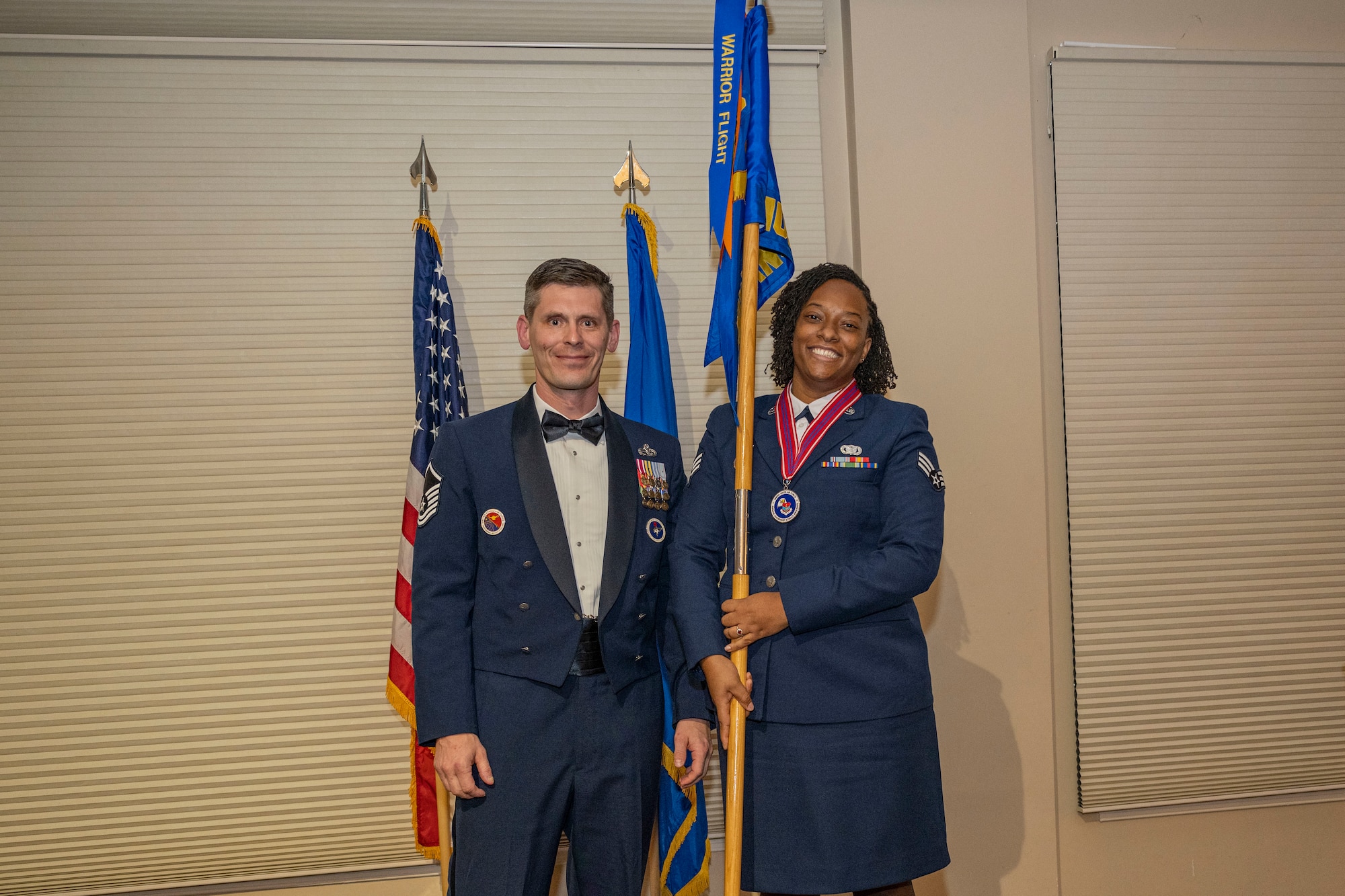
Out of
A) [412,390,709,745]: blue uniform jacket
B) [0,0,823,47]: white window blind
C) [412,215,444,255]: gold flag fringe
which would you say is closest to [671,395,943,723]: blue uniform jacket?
[412,390,709,745]: blue uniform jacket

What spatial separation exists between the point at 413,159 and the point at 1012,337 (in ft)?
6.92

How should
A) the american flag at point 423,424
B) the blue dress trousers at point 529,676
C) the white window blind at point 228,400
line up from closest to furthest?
the blue dress trousers at point 529,676
the american flag at point 423,424
the white window blind at point 228,400

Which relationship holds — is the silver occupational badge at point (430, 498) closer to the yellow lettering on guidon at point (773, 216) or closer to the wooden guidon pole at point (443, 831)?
the wooden guidon pole at point (443, 831)

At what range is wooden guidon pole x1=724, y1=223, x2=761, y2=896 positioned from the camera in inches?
70.4

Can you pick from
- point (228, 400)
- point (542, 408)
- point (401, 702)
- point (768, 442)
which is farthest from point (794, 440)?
point (228, 400)

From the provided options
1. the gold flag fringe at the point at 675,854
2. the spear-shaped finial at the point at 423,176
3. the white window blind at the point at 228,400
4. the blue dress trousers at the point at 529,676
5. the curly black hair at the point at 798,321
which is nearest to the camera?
the blue dress trousers at the point at 529,676

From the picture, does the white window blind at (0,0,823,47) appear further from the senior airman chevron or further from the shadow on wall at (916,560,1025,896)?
the shadow on wall at (916,560,1025,896)

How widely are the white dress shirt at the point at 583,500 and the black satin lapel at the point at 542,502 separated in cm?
2

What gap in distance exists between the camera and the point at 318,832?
2.72 metres

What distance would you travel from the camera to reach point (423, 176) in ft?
8.86

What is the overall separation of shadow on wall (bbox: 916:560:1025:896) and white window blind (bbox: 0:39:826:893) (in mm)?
818

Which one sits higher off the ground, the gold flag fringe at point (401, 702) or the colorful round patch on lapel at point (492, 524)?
the colorful round patch on lapel at point (492, 524)

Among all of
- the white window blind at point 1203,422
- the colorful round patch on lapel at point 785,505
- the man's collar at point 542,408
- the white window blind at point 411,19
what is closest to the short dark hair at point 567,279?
the man's collar at point 542,408

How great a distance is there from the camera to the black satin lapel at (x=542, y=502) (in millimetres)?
1807
